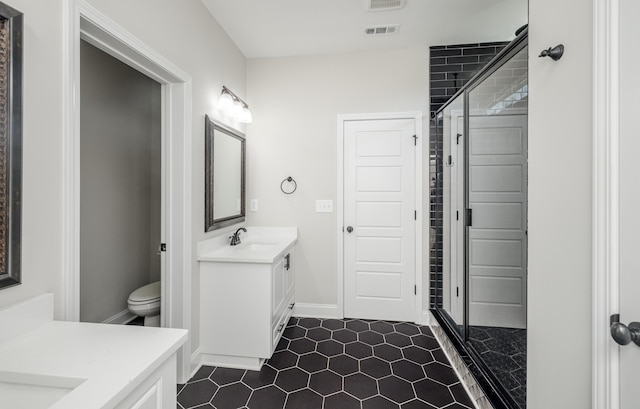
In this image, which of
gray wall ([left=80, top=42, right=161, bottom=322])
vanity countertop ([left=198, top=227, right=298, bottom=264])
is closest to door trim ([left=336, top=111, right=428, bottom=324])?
vanity countertop ([left=198, top=227, right=298, bottom=264])

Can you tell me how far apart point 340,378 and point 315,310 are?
1.02 metres

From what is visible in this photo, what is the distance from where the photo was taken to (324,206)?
300cm

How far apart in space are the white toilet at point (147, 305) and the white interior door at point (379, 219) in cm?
173

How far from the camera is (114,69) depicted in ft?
8.85

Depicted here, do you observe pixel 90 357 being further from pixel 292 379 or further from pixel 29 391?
pixel 292 379

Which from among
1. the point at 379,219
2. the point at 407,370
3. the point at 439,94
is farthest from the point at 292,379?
the point at 439,94

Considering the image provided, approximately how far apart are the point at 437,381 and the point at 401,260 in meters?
1.15

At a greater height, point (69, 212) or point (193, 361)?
point (69, 212)

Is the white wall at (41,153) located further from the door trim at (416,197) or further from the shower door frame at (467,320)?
the door trim at (416,197)

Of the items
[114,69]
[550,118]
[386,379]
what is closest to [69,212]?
[550,118]

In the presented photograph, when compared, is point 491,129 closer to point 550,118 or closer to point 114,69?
point 550,118

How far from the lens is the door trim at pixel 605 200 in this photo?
829 millimetres

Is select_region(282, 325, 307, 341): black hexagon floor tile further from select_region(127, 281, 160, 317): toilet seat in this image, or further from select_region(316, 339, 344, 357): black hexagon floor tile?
select_region(127, 281, 160, 317): toilet seat

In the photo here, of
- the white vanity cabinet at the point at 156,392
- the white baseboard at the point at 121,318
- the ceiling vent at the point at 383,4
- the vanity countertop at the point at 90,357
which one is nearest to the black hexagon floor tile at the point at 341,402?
the white vanity cabinet at the point at 156,392
